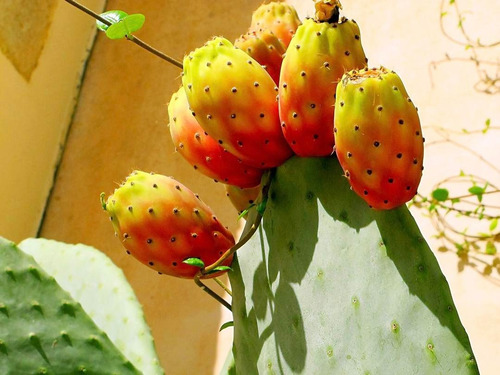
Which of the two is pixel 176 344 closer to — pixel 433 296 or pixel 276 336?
pixel 276 336


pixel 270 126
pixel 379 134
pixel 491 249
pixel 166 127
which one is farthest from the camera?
pixel 166 127

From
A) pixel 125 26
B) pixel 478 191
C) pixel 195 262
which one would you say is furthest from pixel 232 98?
pixel 478 191

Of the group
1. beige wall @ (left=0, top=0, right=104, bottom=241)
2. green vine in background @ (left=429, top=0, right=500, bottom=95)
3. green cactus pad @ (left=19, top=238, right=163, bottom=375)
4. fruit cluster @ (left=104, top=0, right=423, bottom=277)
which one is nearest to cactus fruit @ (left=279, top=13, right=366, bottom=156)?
fruit cluster @ (left=104, top=0, right=423, bottom=277)

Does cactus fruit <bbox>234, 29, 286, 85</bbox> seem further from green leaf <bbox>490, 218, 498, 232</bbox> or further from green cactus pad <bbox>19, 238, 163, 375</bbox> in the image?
green leaf <bbox>490, 218, 498, 232</bbox>

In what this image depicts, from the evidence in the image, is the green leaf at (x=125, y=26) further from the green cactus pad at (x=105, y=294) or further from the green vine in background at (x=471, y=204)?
the green vine in background at (x=471, y=204)

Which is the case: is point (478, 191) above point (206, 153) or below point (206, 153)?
above

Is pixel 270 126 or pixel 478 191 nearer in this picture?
pixel 270 126

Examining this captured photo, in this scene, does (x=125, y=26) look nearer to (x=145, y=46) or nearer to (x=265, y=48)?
(x=145, y=46)

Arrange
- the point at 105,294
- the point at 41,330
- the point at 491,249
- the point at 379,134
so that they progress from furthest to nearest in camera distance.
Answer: the point at 491,249 < the point at 105,294 < the point at 41,330 < the point at 379,134

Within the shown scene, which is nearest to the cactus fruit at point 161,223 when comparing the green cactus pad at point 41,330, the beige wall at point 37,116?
the green cactus pad at point 41,330
